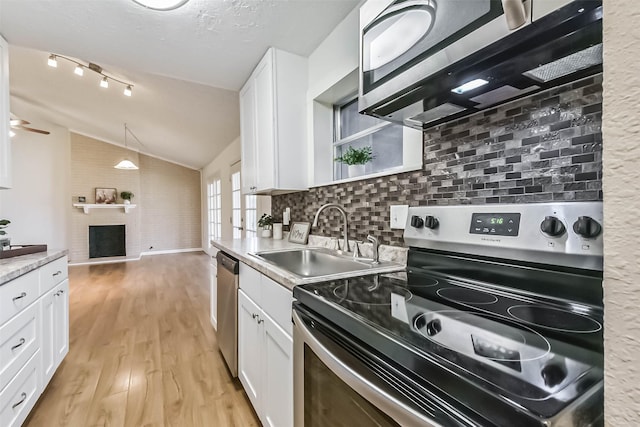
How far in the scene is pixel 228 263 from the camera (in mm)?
1840

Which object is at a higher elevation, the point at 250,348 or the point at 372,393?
the point at 372,393

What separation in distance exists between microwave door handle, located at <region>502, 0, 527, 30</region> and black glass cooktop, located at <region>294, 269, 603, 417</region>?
0.62 metres

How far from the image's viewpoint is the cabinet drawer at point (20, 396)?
1.28 metres

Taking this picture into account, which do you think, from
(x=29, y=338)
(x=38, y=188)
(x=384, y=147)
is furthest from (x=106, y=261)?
(x=384, y=147)

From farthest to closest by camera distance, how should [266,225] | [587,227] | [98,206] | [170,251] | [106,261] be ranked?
[170,251] < [106,261] < [98,206] < [266,225] < [587,227]

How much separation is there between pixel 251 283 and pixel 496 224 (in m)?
1.14

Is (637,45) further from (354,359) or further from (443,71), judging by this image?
(354,359)

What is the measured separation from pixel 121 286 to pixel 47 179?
12.1ft

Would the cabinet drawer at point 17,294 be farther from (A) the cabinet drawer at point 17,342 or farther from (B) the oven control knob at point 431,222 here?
(B) the oven control knob at point 431,222

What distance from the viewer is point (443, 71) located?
78cm

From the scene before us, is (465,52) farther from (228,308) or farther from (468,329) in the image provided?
(228,308)

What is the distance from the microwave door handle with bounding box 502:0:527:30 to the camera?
0.52m

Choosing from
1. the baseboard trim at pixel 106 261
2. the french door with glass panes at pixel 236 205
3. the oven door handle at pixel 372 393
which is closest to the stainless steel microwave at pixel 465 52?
the oven door handle at pixel 372 393

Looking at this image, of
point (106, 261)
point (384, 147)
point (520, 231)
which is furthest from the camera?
point (106, 261)
